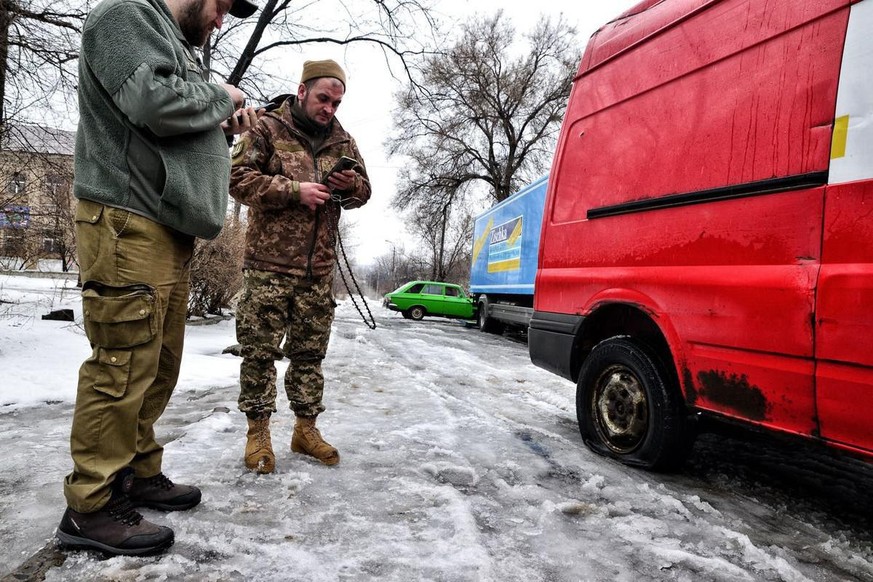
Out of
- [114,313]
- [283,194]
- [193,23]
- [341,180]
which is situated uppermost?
[193,23]

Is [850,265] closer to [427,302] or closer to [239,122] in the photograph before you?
[239,122]

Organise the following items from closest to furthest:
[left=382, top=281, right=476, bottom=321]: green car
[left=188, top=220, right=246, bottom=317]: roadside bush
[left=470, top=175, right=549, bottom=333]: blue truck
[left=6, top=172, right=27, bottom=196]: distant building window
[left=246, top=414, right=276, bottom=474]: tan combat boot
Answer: [left=246, top=414, right=276, bottom=474]: tan combat boot < [left=6, top=172, right=27, bottom=196]: distant building window < [left=188, top=220, right=246, bottom=317]: roadside bush < [left=470, top=175, right=549, bottom=333]: blue truck < [left=382, top=281, right=476, bottom=321]: green car

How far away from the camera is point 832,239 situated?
177cm

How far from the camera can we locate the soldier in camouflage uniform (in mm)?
2334

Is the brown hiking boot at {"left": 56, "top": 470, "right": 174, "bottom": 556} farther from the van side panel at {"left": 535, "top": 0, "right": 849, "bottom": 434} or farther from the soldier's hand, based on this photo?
the van side panel at {"left": 535, "top": 0, "right": 849, "bottom": 434}

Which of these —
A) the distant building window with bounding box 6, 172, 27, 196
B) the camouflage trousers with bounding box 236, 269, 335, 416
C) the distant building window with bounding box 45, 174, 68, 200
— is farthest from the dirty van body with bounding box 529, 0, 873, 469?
the distant building window with bounding box 45, 174, 68, 200

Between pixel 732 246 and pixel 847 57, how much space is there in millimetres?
769

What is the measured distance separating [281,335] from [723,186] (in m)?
2.15

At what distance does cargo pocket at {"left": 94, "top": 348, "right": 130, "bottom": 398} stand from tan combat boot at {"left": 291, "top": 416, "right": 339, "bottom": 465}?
108cm

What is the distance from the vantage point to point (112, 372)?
1.53m

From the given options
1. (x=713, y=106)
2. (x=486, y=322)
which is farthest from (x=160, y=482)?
(x=486, y=322)

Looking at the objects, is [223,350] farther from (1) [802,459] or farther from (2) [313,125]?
(1) [802,459]

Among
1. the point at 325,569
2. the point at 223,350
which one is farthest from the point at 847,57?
the point at 223,350

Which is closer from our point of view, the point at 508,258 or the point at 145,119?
the point at 145,119
